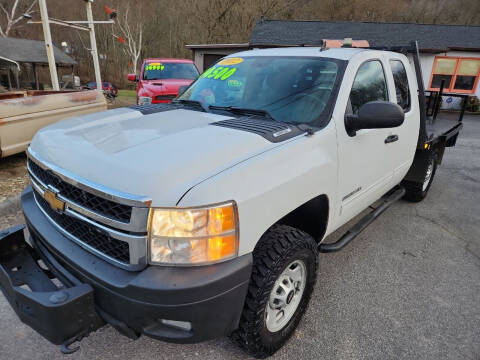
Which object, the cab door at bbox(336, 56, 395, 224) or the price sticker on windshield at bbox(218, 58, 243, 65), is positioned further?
the price sticker on windshield at bbox(218, 58, 243, 65)

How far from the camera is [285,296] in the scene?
2125mm

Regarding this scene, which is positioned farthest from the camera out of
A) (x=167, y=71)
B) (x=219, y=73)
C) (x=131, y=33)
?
(x=131, y=33)

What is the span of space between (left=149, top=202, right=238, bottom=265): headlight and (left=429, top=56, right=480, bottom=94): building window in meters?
21.3

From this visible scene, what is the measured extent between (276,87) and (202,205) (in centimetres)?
153

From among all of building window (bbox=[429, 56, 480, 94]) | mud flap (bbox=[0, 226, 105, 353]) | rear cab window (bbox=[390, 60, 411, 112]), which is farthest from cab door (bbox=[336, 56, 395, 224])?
building window (bbox=[429, 56, 480, 94])

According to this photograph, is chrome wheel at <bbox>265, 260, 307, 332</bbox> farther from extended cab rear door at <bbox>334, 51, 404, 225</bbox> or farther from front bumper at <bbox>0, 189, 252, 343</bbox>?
extended cab rear door at <bbox>334, 51, 404, 225</bbox>

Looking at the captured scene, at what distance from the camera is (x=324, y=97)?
8.14ft

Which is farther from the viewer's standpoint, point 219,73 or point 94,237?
Answer: point 219,73

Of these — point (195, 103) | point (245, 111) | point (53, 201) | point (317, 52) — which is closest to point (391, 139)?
point (317, 52)

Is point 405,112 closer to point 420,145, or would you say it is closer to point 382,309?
point 420,145

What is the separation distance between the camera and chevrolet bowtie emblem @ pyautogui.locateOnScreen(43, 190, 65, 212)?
72.3 inches

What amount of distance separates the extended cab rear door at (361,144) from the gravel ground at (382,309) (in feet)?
2.20

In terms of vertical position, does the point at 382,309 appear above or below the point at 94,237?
below

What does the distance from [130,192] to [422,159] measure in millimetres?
4060
